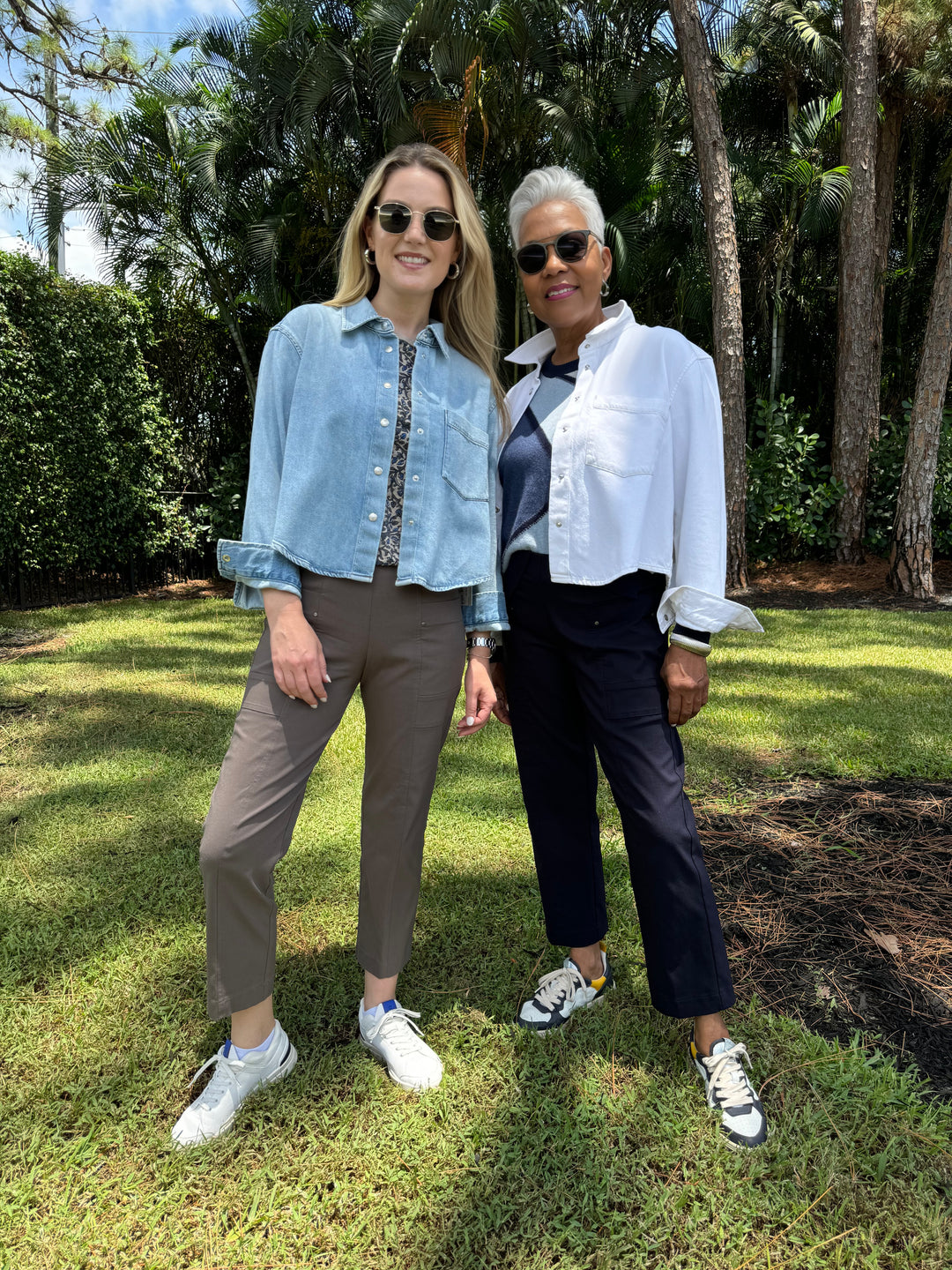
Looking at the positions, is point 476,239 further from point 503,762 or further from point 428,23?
point 428,23

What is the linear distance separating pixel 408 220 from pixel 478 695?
3.61ft

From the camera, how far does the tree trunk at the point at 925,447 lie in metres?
8.24

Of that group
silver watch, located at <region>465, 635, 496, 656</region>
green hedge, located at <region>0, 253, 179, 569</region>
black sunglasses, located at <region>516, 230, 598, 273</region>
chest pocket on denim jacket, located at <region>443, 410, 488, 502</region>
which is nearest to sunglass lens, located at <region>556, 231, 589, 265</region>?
black sunglasses, located at <region>516, 230, 598, 273</region>

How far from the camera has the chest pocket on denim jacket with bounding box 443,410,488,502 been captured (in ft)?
6.33

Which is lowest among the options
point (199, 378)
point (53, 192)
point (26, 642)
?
point (26, 642)

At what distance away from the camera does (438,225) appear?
1887 mm

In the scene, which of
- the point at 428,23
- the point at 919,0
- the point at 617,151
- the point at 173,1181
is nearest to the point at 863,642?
the point at 173,1181

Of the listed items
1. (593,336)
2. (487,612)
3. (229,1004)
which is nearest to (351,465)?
(487,612)

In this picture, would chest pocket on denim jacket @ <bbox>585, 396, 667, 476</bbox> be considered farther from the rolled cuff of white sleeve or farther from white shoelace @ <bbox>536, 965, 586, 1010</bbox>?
white shoelace @ <bbox>536, 965, 586, 1010</bbox>

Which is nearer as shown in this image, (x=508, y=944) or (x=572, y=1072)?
(x=572, y=1072)

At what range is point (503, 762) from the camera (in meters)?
4.15

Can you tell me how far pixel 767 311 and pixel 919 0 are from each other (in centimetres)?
429

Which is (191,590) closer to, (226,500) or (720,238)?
(226,500)

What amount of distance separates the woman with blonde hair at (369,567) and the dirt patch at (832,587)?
7545mm
